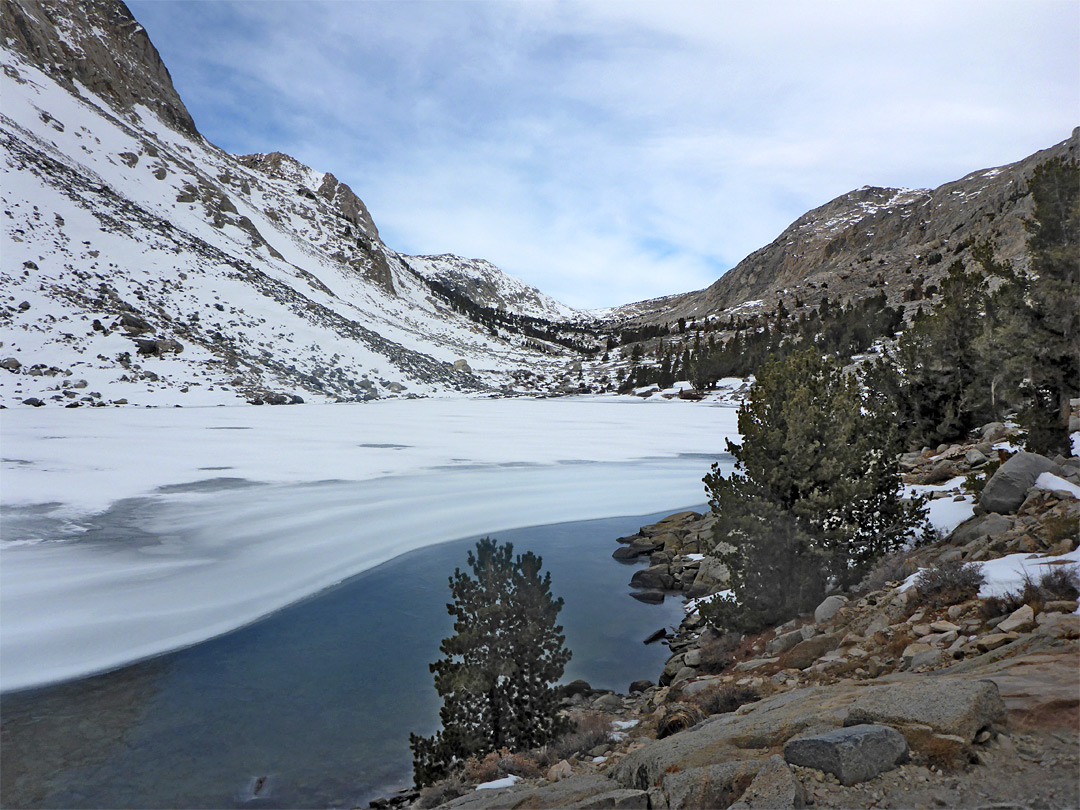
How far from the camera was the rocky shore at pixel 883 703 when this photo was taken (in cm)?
324

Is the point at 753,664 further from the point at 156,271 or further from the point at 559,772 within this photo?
the point at 156,271

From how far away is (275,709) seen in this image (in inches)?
319

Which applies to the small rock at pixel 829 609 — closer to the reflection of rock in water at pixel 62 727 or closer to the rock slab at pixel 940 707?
the rock slab at pixel 940 707

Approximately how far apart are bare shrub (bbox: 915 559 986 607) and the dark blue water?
4.73 meters

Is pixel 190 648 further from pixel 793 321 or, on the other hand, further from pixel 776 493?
pixel 793 321

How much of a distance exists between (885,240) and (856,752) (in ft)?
442

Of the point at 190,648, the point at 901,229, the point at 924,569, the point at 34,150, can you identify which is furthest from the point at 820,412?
the point at 901,229

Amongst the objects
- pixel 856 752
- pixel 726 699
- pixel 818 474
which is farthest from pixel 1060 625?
pixel 818 474

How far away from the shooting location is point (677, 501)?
2005 cm

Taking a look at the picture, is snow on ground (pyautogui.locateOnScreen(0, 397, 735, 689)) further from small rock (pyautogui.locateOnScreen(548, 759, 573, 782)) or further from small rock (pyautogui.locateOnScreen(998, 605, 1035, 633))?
small rock (pyautogui.locateOnScreen(998, 605, 1035, 633))

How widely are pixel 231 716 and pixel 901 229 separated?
136420 mm

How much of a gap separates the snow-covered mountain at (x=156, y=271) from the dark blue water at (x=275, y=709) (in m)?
33.3

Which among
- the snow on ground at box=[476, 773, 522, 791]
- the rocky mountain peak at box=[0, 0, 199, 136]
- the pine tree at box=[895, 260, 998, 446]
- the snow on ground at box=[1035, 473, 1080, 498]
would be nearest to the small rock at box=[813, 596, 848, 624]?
the snow on ground at box=[1035, 473, 1080, 498]

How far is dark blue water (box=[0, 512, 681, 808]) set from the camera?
644 centimetres
